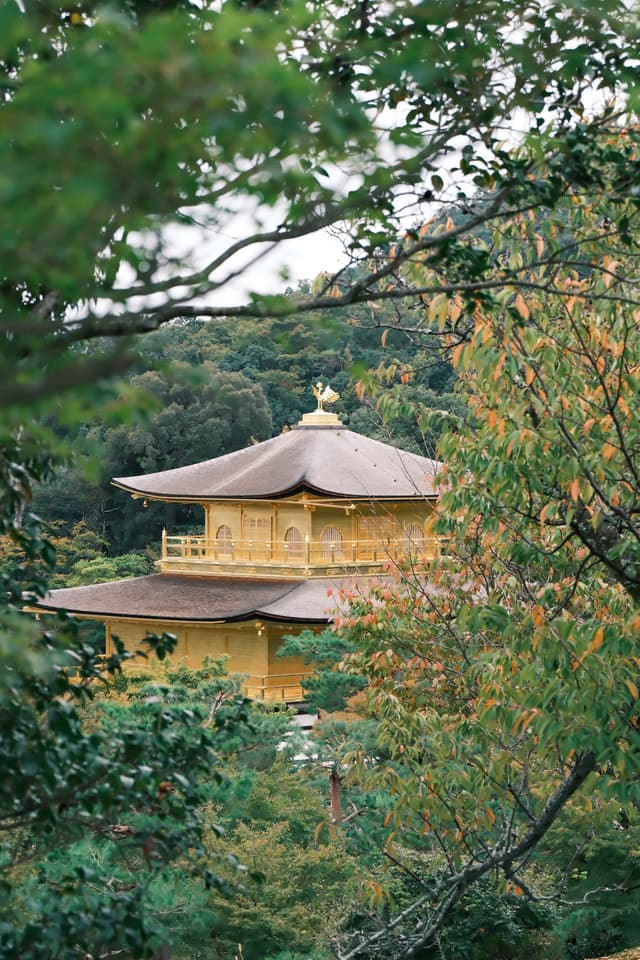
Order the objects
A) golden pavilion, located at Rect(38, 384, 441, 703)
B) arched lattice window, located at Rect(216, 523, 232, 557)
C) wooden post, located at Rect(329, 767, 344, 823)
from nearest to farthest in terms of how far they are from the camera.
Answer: wooden post, located at Rect(329, 767, 344, 823) < golden pavilion, located at Rect(38, 384, 441, 703) < arched lattice window, located at Rect(216, 523, 232, 557)

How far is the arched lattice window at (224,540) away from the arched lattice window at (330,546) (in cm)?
185

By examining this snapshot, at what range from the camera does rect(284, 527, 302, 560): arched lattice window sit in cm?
2033

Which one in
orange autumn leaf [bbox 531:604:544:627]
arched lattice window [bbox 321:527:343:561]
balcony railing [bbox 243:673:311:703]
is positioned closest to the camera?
orange autumn leaf [bbox 531:604:544:627]

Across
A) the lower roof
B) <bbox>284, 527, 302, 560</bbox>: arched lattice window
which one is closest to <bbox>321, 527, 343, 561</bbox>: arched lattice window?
<bbox>284, 527, 302, 560</bbox>: arched lattice window

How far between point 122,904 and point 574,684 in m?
1.82

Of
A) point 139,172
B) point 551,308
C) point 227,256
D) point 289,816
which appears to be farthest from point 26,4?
point 289,816

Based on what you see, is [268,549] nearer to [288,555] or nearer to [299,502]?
[288,555]

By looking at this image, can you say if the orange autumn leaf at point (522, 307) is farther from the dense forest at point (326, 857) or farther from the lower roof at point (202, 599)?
the lower roof at point (202, 599)

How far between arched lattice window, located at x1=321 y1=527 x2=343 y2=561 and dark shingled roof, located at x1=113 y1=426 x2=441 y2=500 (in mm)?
1031

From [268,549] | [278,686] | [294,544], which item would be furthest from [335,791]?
[268,549]

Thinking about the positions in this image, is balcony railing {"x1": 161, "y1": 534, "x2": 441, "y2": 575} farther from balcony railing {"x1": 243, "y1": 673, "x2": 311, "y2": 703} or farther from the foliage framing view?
the foliage framing view

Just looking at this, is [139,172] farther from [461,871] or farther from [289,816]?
[289,816]

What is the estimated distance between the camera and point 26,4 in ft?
8.23

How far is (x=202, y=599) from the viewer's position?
19734 millimetres
